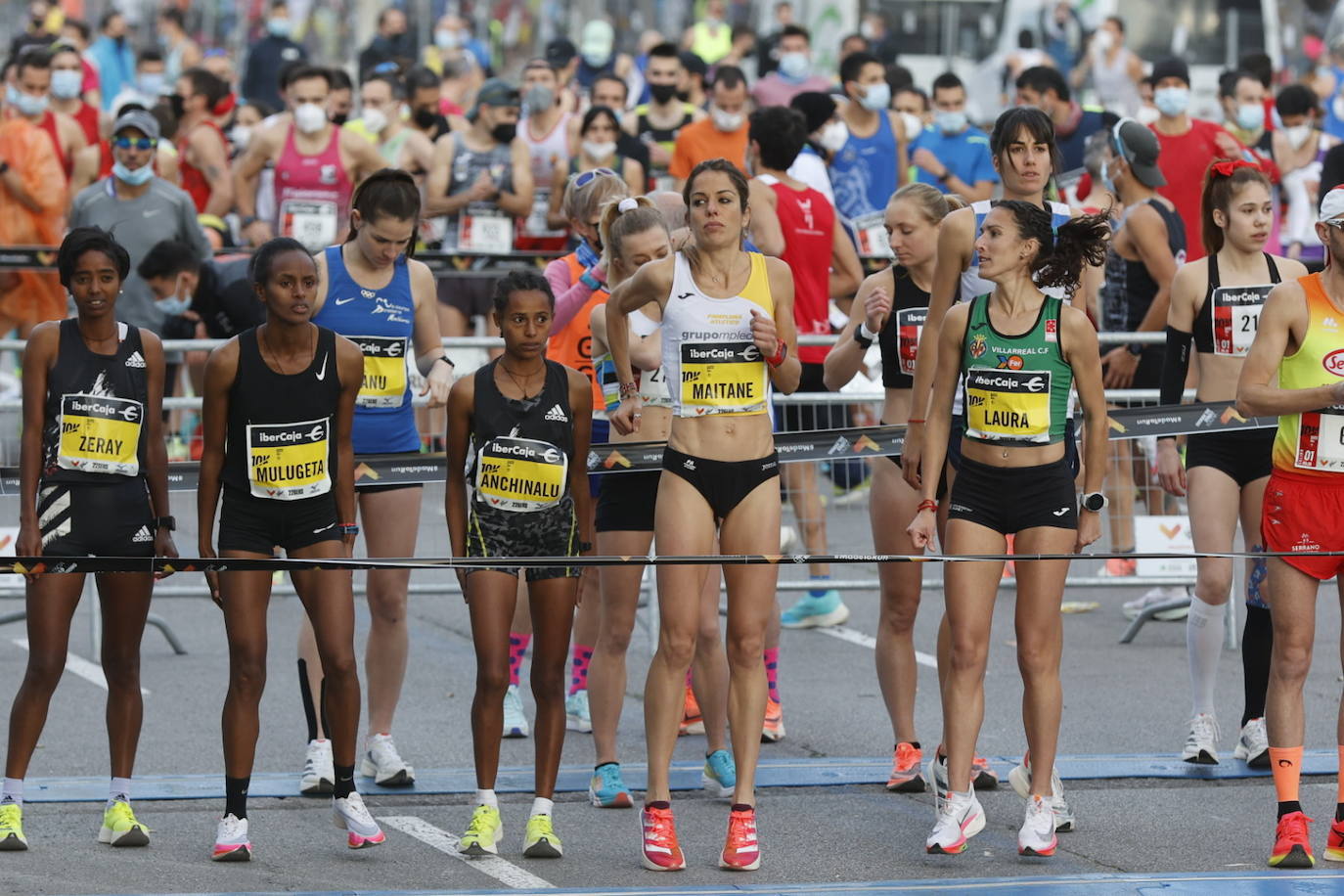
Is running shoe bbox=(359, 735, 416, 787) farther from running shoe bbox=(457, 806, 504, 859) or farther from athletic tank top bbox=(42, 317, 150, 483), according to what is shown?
athletic tank top bbox=(42, 317, 150, 483)

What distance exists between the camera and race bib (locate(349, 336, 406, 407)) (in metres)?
7.62

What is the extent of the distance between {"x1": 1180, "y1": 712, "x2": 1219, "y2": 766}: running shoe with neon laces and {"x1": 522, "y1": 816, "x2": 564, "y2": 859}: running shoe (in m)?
2.62

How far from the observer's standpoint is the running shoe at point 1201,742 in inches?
313

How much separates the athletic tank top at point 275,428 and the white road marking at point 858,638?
14.2 feet

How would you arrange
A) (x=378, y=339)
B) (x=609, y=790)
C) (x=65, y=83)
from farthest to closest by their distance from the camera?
1. (x=65, y=83)
2. (x=378, y=339)
3. (x=609, y=790)

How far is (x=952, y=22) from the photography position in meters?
26.8

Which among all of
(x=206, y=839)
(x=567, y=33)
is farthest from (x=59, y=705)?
(x=567, y=33)

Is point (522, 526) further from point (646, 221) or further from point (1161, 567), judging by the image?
point (1161, 567)

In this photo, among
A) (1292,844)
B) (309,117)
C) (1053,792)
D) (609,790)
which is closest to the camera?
(1292,844)

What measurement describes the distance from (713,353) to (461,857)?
1802mm

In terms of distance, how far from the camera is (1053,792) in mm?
6922

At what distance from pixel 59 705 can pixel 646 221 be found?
3.49 metres

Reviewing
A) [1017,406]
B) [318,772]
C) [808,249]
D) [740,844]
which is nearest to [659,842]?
[740,844]

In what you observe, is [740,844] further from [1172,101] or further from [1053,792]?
[1172,101]
